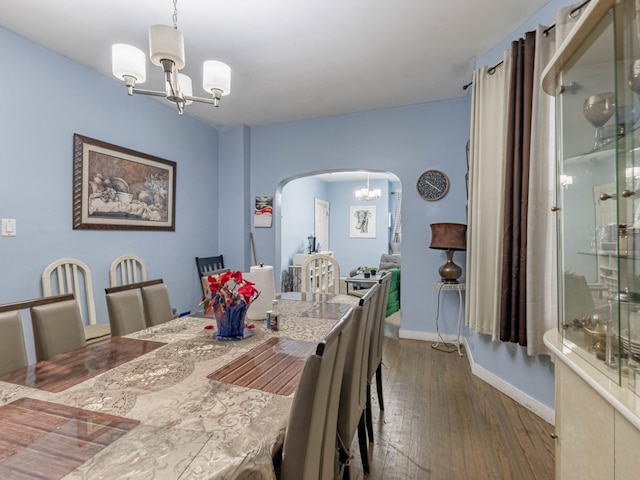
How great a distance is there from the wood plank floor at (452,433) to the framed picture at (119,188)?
2.82 m

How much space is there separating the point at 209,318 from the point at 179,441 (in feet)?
4.18

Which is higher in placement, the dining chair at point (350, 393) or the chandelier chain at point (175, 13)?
the chandelier chain at point (175, 13)

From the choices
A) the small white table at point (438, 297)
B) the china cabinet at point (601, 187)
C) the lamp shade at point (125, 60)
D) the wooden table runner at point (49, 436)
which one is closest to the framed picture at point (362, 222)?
the small white table at point (438, 297)

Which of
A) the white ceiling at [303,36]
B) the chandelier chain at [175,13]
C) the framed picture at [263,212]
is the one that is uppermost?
the white ceiling at [303,36]

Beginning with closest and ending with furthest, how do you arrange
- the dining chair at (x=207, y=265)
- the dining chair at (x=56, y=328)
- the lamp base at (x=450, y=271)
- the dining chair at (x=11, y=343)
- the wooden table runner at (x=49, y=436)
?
the wooden table runner at (x=49, y=436)
the dining chair at (x=11, y=343)
the dining chair at (x=56, y=328)
the lamp base at (x=450, y=271)
the dining chair at (x=207, y=265)

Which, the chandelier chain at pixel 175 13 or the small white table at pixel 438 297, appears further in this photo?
the small white table at pixel 438 297

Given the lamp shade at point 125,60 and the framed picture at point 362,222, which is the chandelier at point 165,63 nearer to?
the lamp shade at point 125,60

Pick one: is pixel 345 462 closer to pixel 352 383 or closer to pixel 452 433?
pixel 352 383

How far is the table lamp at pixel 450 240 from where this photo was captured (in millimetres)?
3188

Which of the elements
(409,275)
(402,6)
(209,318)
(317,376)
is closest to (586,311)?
(317,376)

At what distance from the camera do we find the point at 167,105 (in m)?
3.68

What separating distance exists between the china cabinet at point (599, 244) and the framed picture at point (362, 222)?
264 inches

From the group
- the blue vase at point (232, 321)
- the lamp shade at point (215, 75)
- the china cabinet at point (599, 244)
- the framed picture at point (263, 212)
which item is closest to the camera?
the china cabinet at point (599, 244)

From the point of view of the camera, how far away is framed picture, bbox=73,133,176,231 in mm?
2824
